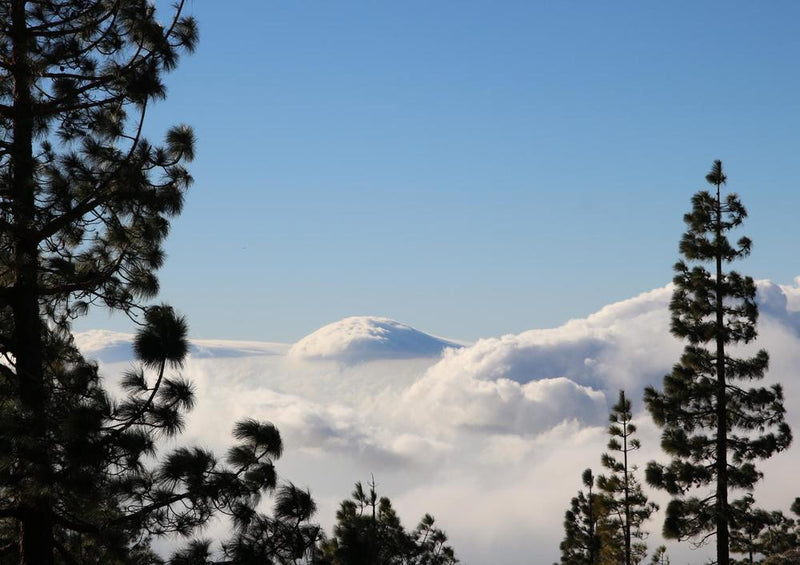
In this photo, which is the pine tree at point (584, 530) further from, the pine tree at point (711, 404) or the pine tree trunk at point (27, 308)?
the pine tree trunk at point (27, 308)

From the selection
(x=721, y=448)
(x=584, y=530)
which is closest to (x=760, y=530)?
(x=721, y=448)

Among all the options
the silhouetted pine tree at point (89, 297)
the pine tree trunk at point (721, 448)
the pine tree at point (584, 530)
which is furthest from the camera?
the pine tree at point (584, 530)

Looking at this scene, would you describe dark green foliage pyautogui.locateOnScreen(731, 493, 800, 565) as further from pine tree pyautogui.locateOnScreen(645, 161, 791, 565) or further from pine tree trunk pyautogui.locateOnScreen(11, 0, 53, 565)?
pine tree trunk pyautogui.locateOnScreen(11, 0, 53, 565)

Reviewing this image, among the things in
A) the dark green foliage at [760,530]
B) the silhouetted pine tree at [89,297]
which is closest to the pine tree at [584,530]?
the dark green foliage at [760,530]

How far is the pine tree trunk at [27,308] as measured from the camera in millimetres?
12773

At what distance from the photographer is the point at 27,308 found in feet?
44.9

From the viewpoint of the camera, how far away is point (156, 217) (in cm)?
1583

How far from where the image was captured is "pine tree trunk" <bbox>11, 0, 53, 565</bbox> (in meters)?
12.8

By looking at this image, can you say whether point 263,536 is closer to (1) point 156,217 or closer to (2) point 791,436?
(1) point 156,217

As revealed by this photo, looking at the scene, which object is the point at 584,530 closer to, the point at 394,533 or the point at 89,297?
the point at 394,533

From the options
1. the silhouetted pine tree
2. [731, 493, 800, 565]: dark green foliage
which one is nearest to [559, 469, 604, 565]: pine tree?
[731, 493, 800, 565]: dark green foliage

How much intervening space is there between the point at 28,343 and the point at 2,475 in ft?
6.86

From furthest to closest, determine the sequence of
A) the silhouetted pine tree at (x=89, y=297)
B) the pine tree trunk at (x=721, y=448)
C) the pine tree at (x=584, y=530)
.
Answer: the pine tree at (x=584, y=530) → the pine tree trunk at (x=721, y=448) → the silhouetted pine tree at (x=89, y=297)

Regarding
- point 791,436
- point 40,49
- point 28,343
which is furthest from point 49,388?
point 791,436
